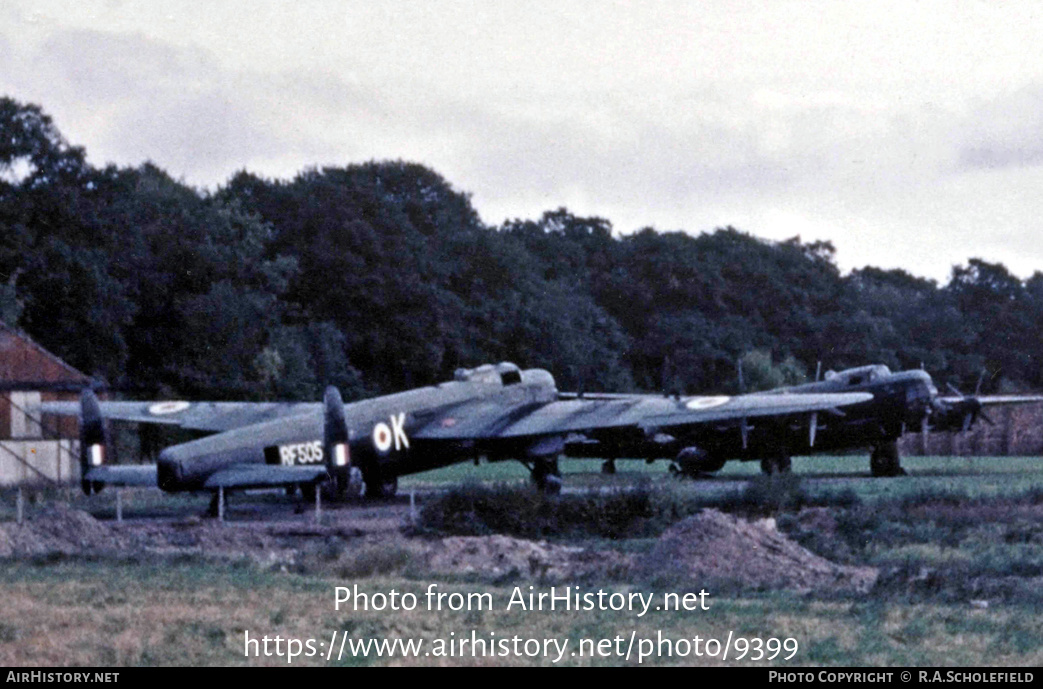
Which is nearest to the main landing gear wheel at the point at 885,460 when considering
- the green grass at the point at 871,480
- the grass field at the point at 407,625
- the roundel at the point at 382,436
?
the green grass at the point at 871,480

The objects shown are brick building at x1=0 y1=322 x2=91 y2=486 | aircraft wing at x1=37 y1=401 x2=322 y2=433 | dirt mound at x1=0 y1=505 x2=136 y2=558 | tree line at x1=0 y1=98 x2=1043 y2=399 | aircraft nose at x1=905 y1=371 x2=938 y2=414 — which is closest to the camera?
dirt mound at x1=0 y1=505 x2=136 y2=558

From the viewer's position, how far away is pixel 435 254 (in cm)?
7031

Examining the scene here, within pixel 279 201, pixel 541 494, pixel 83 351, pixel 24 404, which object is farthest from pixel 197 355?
pixel 541 494

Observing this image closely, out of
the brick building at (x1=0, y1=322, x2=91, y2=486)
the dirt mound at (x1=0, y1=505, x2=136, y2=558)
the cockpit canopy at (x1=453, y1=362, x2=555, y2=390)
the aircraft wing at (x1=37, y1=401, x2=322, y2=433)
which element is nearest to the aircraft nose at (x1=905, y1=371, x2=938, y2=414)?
the cockpit canopy at (x1=453, y1=362, x2=555, y2=390)

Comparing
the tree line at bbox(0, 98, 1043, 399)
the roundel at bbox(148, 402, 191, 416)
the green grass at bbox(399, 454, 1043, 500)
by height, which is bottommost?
the green grass at bbox(399, 454, 1043, 500)

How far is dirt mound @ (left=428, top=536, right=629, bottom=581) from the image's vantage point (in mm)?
17688

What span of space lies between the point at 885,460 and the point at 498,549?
70.7 ft

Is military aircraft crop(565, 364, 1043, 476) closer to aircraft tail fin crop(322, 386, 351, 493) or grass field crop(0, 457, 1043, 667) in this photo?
aircraft tail fin crop(322, 386, 351, 493)

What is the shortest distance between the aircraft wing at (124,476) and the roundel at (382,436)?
16.0ft

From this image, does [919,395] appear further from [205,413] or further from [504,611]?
[504,611]

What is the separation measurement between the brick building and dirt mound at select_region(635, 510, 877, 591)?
23.6m

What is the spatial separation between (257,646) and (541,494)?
46.0ft

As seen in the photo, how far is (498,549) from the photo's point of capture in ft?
65.7

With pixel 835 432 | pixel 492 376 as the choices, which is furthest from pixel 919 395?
pixel 492 376
